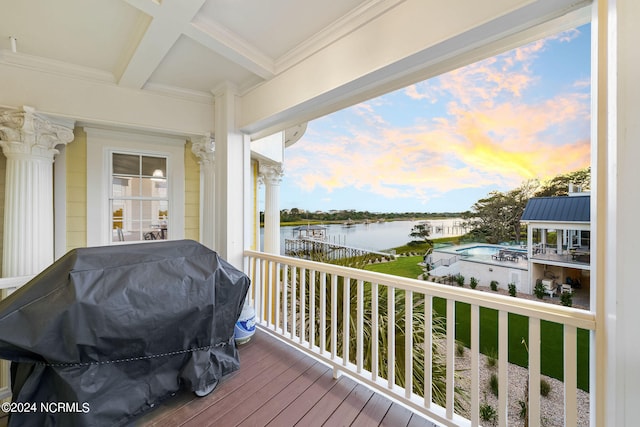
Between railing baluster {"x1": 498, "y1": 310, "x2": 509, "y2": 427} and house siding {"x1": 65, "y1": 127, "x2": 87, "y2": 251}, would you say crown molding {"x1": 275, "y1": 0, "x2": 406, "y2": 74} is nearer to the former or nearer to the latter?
railing baluster {"x1": 498, "y1": 310, "x2": 509, "y2": 427}

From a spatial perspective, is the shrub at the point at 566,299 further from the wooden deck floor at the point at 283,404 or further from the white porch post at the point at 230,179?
the white porch post at the point at 230,179

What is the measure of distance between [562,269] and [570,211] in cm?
30

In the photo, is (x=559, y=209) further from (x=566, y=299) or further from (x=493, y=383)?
(x=493, y=383)

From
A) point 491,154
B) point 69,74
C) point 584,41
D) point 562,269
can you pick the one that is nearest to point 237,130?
point 69,74

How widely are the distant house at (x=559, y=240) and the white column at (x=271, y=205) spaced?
396cm

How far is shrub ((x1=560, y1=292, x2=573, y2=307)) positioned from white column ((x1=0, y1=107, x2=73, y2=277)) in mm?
4183

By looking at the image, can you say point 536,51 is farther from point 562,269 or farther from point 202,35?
point 202,35

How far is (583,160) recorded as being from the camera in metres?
1.26

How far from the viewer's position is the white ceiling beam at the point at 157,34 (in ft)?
5.60

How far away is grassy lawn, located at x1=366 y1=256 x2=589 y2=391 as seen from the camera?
125 cm

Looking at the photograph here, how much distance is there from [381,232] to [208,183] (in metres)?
2.37

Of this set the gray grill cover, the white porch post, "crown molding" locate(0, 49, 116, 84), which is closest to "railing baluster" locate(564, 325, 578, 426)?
the gray grill cover

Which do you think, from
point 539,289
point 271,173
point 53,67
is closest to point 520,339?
point 539,289

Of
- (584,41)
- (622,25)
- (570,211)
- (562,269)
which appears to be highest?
(584,41)
